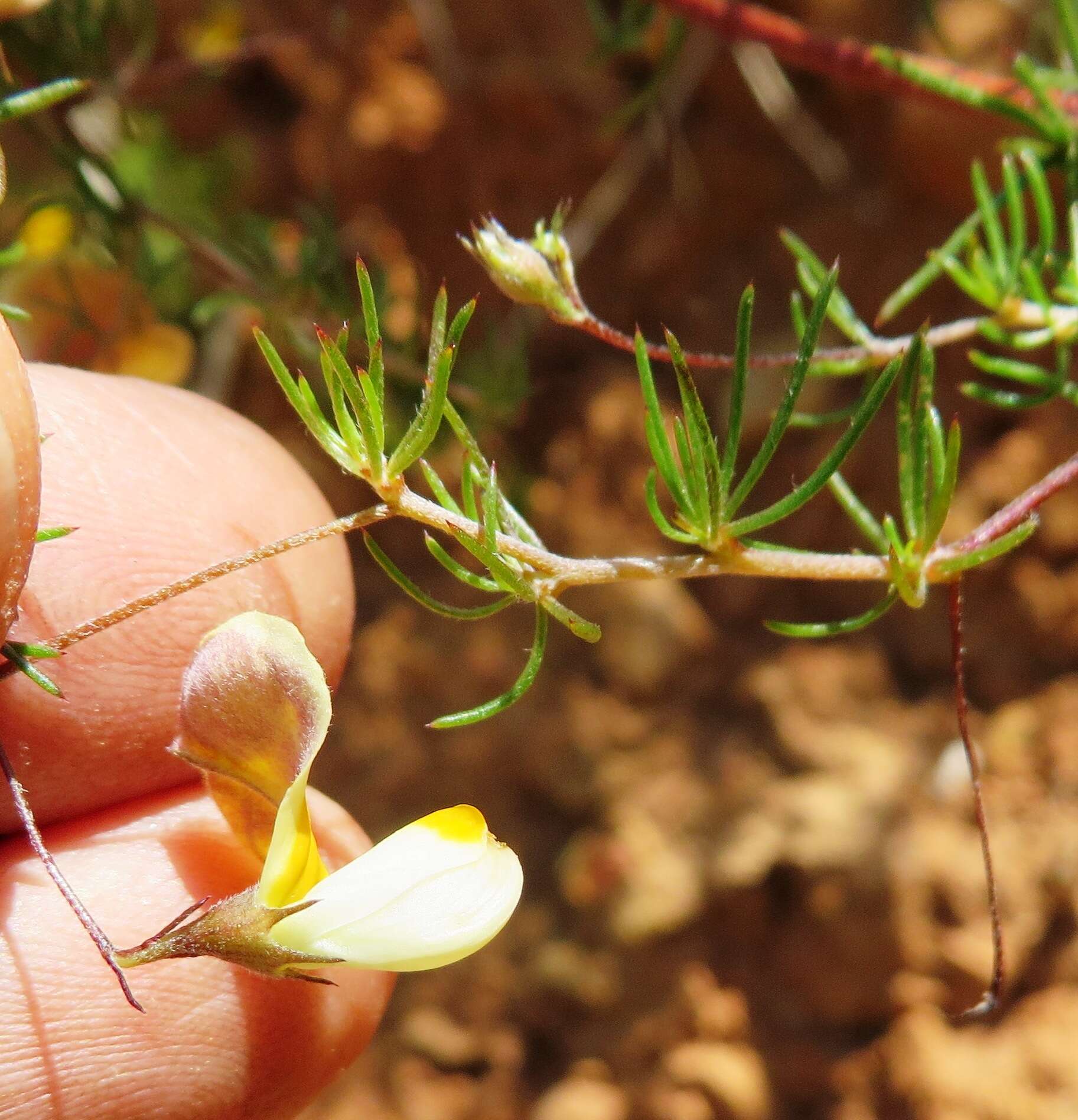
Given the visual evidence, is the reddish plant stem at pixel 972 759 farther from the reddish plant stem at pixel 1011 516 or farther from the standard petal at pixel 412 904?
the standard petal at pixel 412 904

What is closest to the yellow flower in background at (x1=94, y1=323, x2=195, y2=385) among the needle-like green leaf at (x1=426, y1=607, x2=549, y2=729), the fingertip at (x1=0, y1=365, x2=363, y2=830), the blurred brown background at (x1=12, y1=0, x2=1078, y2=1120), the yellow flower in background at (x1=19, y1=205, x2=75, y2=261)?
the blurred brown background at (x1=12, y1=0, x2=1078, y2=1120)

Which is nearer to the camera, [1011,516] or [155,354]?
[1011,516]

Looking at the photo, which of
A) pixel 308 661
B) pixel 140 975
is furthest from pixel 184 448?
pixel 140 975

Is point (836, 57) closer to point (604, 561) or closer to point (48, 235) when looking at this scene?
point (604, 561)

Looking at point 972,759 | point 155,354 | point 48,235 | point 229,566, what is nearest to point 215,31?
point 155,354

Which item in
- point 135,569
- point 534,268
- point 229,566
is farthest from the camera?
point 135,569

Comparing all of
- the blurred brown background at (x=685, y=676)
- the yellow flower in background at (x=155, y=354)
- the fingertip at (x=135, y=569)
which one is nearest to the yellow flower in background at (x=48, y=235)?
the fingertip at (x=135, y=569)
